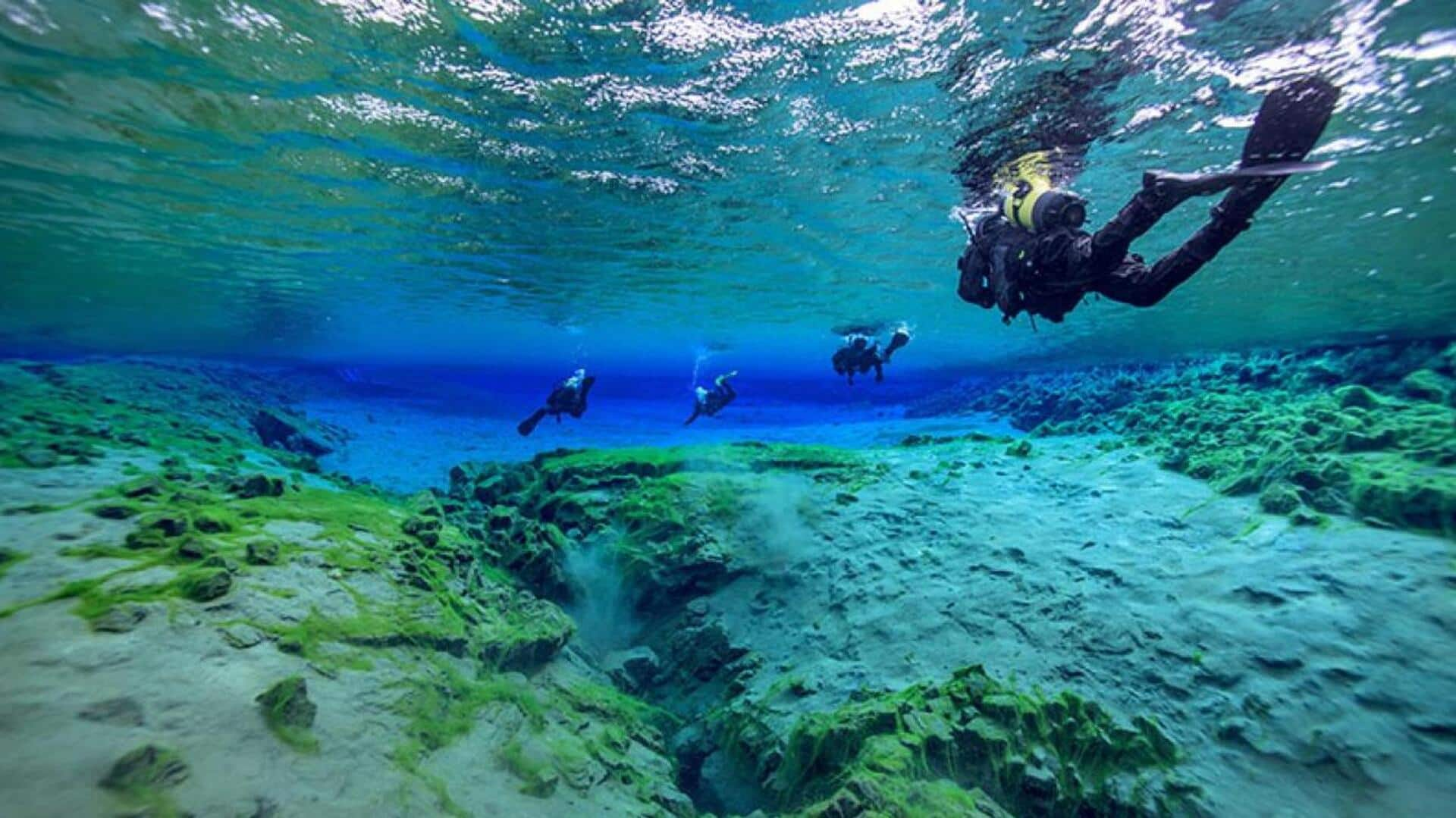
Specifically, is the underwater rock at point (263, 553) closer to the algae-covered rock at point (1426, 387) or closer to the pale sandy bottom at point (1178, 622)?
the pale sandy bottom at point (1178, 622)

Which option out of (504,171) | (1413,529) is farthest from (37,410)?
(1413,529)

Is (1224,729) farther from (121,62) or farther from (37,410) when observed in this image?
(121,62)

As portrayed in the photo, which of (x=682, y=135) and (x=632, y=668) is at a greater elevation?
(x=682, y=135)

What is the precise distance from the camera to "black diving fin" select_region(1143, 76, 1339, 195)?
3430 mm

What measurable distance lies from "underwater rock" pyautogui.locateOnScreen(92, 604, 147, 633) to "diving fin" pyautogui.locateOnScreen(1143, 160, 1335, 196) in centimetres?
642

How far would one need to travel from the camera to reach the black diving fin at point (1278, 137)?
11.3 ft

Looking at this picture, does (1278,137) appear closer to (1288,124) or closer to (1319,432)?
(1288,124)

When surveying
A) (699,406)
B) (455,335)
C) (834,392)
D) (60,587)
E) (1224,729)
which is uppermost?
(455,335)

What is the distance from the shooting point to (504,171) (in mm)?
14141

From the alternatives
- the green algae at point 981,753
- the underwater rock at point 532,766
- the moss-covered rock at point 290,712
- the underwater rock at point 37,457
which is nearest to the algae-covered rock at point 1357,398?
the green algae at point 981,753

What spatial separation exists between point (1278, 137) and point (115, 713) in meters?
7.16

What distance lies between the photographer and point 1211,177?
3639 millimetres

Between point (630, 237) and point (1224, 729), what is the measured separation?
1845 centimetres

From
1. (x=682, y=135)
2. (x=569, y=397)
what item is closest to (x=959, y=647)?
(x=569, y=397)
